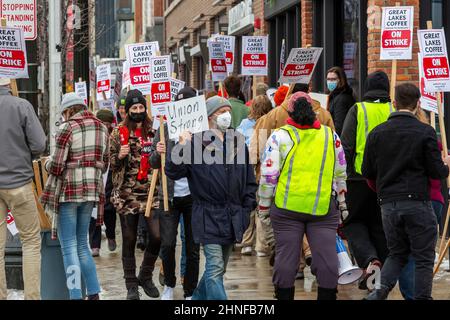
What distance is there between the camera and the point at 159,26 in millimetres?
50000

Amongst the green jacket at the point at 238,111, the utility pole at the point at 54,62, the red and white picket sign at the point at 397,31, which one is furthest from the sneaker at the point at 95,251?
the red and white picket sign at the point at 397,31

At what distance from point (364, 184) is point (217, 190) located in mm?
2103

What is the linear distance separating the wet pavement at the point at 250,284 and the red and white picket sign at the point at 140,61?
2.11 meters

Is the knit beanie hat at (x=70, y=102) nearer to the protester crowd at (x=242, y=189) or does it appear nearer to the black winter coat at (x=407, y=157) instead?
the protester crowd at (x=242, y=189)

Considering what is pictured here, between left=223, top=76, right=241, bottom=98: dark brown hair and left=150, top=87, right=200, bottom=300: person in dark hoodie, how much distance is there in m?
3.43

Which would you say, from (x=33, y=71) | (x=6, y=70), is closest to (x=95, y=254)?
(x=33, y=71)

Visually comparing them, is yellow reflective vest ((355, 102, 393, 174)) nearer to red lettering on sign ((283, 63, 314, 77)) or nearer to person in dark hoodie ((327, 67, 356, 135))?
red lettering on sign ((283, 63, 314, 77))

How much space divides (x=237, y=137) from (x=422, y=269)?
5.92 feet

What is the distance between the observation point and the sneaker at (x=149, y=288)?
31.8 ft

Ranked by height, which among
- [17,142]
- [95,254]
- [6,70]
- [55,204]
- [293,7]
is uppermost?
[293,7]

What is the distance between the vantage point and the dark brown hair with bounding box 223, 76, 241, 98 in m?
12.8

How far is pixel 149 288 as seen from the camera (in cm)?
971
